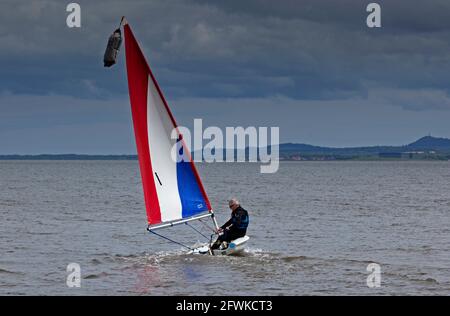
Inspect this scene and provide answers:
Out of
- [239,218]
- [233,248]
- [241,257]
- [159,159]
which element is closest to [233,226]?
[239,218]

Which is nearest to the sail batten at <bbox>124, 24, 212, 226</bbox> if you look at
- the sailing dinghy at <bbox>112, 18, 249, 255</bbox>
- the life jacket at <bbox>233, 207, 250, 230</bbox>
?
the sailing dinghy at <bbox>112, 18, 249, 255</bbox>

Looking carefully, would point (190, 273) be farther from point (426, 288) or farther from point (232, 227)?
point (426, 288)

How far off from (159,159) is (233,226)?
3.42m

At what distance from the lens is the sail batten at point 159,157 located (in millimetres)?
25969

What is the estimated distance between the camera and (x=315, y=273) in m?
26.3

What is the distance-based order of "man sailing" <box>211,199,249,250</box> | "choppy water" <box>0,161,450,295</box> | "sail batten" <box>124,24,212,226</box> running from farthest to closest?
"man sailing" <box>211,199,249,250</box>
"sail batten" <box>124,24,212,226</box>
"choppy water" <box>0,161,450,295</box>

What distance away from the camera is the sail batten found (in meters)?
26.0

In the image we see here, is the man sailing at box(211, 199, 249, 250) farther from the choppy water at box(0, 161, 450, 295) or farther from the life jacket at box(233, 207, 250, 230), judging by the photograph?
the choppy water at box(0, 161, 450, 295)

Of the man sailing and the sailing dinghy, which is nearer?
the sailing dinghy

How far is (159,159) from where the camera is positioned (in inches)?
1056

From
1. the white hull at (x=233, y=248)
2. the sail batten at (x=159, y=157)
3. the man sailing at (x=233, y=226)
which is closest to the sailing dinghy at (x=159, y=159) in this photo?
the sail batten at (x=159, y=157)

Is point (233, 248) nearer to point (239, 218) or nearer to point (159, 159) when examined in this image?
point (239, 218)

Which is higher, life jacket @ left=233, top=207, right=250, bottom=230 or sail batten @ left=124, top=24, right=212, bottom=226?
sail batten @ left=124, top=24, right=212, bottom=226

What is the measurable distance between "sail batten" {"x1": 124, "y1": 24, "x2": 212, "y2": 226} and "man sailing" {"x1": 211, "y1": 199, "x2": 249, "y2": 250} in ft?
2.79
